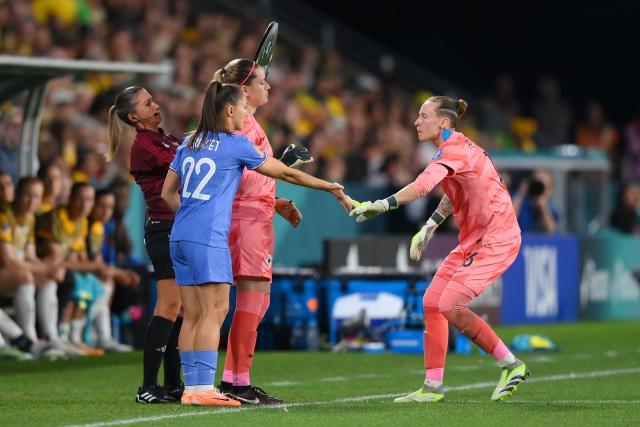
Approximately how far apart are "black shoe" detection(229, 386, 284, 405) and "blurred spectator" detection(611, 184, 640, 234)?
15.5 m

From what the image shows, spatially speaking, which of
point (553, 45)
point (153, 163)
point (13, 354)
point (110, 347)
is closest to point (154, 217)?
point (153, 163)

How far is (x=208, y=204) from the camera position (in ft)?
27.3

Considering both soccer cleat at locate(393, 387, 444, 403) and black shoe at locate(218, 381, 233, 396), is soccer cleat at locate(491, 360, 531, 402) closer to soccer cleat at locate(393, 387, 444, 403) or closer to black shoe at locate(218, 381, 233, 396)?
soccer cleat at locate(393, 387, 444, 403)

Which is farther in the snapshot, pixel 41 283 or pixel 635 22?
pixel 635 22

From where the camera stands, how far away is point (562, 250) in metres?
19.8

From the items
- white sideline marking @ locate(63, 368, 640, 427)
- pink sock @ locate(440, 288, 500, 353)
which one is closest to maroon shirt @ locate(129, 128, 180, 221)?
white sideline marking @ locate(63, 368, 640, 427)

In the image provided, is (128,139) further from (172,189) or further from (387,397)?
(172,189)

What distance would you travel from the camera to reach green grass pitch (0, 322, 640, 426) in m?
8.03

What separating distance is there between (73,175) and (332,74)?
10751 millimetres

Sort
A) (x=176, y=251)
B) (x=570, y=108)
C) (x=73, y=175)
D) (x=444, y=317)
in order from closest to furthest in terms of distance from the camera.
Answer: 1. (x=176, y=251)
2. (x=444, y=317)
3. (x=73, y=175)
4. (x=570, y=108)

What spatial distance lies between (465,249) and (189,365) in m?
2.02

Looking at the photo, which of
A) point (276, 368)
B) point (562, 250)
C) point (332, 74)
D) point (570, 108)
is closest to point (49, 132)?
point (276, 368)

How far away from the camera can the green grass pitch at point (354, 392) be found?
8.03 metres

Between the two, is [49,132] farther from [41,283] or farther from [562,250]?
[562,250]
